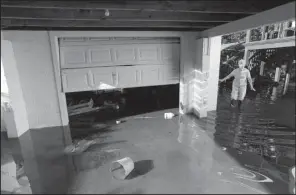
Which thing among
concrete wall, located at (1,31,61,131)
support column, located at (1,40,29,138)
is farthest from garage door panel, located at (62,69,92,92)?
support column, located at (1,40,29,138)

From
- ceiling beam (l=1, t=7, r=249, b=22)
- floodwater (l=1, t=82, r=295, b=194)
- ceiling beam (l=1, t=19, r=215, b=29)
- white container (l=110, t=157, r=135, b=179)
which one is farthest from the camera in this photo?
ceiling beam (l=1, t=19, r=215, b=29)

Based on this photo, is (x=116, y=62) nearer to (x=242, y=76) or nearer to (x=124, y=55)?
(x=124, y=55)

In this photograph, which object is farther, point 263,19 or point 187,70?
point 187,70

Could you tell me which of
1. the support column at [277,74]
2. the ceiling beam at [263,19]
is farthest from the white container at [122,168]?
the support column at [277,74]

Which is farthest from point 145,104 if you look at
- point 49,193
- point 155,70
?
point 49,193

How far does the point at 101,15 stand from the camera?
128 inches

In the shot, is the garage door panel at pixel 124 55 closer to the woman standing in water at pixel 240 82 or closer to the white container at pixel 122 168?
the white container at pixel 122 168

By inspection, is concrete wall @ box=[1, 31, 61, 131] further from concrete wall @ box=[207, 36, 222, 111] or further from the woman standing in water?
the woman standing in water

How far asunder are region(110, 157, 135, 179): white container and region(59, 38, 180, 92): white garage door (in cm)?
242

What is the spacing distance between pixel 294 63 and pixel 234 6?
5455 mm

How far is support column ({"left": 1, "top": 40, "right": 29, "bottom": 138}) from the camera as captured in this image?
12.6ft

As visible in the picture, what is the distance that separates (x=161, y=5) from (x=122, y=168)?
8.96ft

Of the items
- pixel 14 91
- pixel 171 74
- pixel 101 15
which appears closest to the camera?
pixel 101 15

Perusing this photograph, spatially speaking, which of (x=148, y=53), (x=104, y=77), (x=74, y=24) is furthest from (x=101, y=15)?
(x=148, y=53)
